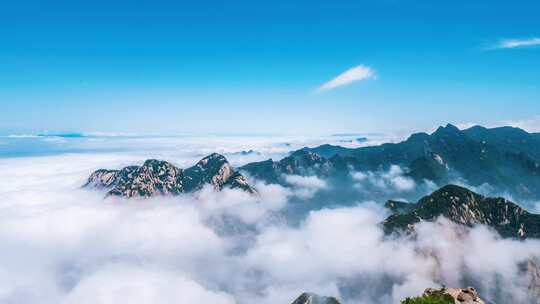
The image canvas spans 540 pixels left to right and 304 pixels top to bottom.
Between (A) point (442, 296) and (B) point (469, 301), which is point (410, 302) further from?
(B) point (469, 301)

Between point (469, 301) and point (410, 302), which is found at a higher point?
point (410, 302)

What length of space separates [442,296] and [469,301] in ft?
31.3

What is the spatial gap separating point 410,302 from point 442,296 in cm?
1798

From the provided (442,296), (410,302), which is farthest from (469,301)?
(410,302)

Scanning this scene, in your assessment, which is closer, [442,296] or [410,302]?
[410,302]

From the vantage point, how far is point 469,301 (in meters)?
105

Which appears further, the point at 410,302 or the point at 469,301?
the point at 469,301

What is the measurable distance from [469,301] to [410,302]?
2692cm

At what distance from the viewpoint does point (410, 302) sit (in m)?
90.8

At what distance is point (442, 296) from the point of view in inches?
4033
